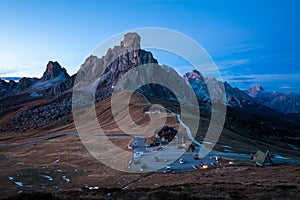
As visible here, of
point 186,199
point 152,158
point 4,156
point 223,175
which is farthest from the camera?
point 4,156

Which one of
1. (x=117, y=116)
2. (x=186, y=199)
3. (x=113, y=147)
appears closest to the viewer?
(x=186, y=199)

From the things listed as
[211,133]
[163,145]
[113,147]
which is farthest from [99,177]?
[211,133]

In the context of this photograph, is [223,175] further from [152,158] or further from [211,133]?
[211,133]

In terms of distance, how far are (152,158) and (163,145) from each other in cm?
1766

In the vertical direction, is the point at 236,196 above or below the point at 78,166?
above

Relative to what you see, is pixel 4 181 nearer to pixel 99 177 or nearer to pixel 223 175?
pixel 99 177

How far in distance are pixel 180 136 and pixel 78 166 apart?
119 feet

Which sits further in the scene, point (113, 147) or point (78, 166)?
point (113, 147)

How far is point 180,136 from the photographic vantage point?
9375cm

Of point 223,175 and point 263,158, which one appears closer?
point 223,175

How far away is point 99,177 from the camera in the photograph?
57.9m

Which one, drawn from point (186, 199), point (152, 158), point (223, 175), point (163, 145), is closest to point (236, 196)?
point (186, 199)

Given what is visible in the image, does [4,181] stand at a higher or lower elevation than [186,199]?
lower

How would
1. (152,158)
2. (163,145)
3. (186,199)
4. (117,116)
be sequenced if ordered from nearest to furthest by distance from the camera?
(186,199) → (152,158) → (163,145) → (117,116)
